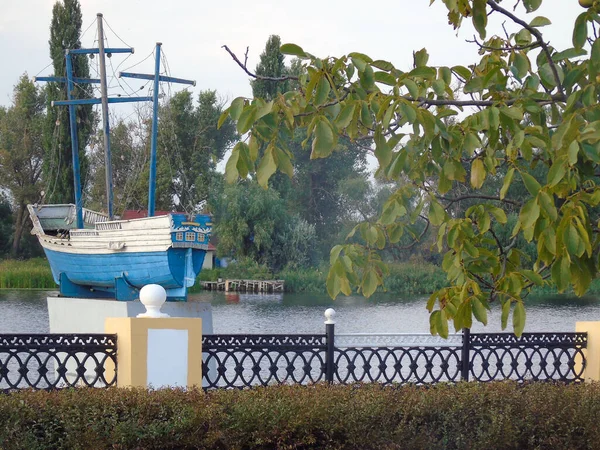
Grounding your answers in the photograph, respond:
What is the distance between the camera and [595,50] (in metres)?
3.60

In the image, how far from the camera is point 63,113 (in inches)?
1468

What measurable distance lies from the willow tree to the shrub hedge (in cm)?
156

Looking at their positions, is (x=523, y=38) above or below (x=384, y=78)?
above

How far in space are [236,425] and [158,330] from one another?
134 centimetres

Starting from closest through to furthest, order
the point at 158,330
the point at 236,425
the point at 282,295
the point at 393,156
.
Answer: the point at 393,156 → the point at 236,425 → the point at 158,330 → the point at 282,295

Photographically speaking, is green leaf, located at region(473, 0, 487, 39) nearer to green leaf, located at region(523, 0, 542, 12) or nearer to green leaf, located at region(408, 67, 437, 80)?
green leaf, located at region(523, 0, 542, 12)

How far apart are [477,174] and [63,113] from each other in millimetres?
35404

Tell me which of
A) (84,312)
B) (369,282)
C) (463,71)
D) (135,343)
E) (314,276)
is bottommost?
(314,276)

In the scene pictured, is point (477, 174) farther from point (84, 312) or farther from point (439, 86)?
point (84, 312)

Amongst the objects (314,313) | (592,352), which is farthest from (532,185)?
(314,313)

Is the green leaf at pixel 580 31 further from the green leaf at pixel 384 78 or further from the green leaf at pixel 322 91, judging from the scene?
the green leaf at pixel 322 91

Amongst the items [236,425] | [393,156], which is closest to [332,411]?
[236,425]

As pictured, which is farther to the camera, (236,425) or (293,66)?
(293,66)

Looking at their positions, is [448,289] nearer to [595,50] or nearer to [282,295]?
[595,50]
